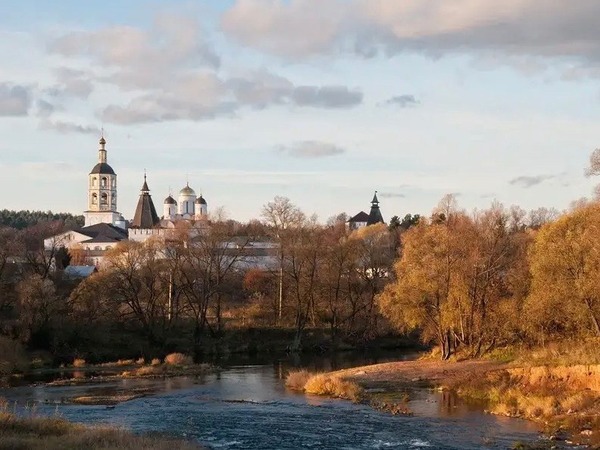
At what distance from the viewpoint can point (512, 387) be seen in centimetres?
4331

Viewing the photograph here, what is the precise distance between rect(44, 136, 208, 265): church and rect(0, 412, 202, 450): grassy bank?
110698mm

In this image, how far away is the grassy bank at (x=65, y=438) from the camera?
1075 inches

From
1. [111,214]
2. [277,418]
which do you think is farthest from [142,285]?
[111,214]

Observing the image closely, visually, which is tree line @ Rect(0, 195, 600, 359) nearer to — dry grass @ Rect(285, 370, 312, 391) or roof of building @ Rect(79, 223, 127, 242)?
dry grass @ Rect(285, 370, 312, 391)

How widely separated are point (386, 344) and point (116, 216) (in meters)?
124

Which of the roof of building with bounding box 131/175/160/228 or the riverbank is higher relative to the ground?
the roof of building with bounding box 131/175/160/228

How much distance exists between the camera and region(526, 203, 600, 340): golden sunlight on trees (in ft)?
145

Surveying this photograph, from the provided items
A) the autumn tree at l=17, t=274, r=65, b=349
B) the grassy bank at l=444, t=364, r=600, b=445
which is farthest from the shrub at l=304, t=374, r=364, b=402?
the autumn tree at l=17, t=274, r=65, b=349

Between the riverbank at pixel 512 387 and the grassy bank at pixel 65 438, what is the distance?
1425 centimetres

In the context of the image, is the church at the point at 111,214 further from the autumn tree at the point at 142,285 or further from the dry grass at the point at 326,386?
the dry grass at the point at 326,386

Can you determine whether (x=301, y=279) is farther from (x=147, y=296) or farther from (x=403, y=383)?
(x=403, y=383)

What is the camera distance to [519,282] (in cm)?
5306

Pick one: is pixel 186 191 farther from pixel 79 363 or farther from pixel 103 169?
pixel 79 363

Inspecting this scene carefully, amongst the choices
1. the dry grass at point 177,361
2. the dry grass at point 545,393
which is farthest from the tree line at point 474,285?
the dry grass at point 177,361
